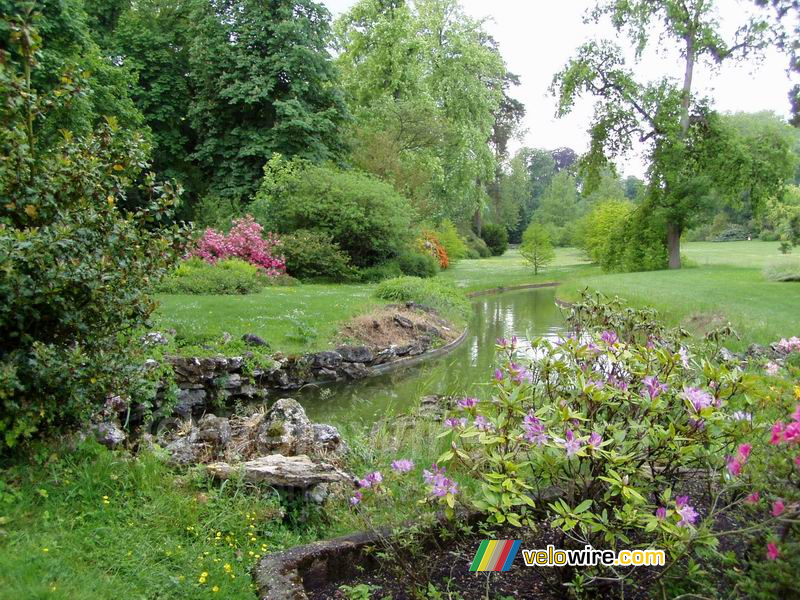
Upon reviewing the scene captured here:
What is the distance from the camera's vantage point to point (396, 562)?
273cm

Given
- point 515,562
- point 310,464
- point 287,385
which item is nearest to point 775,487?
point 515,562

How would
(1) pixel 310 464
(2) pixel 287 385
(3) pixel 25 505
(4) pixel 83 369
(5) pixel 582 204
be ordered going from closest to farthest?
(3) pixel 25 505, (4) pixel 83 369, (1) pixel 310 464, (2) pixel 287 385, (5) pixel 582 204

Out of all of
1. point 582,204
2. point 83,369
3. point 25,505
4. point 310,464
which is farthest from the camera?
point 582,204

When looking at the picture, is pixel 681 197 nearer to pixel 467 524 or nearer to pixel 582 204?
pixel 467 524

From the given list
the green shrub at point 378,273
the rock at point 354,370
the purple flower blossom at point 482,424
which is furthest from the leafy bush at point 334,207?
the purple flower blossom at point 482,424

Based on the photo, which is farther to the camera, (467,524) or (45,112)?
(45,112)

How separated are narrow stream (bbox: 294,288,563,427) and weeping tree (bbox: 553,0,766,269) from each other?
35.2 ft

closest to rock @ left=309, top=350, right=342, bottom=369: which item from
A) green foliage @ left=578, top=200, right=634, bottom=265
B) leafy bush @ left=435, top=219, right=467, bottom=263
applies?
green foliage @ left=578, top=200, right=634, bottom=265

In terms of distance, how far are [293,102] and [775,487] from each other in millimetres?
21430

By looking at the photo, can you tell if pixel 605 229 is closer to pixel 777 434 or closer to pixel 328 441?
pixel 328 441

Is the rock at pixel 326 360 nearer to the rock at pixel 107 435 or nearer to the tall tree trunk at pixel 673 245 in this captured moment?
the rock at pixel 107 435

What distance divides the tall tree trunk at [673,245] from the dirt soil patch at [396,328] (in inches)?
611

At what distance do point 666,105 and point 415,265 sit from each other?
11994 mm

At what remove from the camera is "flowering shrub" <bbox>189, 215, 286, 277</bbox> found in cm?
1612
